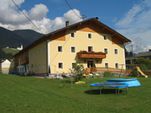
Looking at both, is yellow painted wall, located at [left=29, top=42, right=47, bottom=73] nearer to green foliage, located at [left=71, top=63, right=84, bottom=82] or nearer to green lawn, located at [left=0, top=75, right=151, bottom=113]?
green foliage, located at [left=71, top=63, right=84, bottom=82]

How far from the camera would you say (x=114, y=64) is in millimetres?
51031

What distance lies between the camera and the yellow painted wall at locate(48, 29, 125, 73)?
146ft

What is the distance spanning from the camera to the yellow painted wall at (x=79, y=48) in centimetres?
4453

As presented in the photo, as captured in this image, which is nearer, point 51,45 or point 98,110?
point 98,110

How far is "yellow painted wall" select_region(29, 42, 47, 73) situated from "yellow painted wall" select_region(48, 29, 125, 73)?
134 centimetres

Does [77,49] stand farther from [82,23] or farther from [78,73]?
[78,73]

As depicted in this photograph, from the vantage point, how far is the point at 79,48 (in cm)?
4697

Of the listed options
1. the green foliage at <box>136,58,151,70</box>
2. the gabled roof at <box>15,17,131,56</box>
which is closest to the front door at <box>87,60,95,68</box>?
the gabled roof at <box>15,17,131,56</box>

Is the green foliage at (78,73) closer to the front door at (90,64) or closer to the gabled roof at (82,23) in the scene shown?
the gabled roof at (82,23)

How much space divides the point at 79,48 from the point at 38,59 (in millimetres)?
6265

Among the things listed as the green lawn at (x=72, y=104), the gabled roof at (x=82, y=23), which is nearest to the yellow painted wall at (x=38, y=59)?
the gabled roof at (x=82, y=23)

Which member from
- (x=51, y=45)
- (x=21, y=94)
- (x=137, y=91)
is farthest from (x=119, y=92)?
(x=51, y=45)

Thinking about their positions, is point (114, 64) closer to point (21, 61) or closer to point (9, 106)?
point (21, 61)

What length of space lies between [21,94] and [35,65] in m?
32.0
